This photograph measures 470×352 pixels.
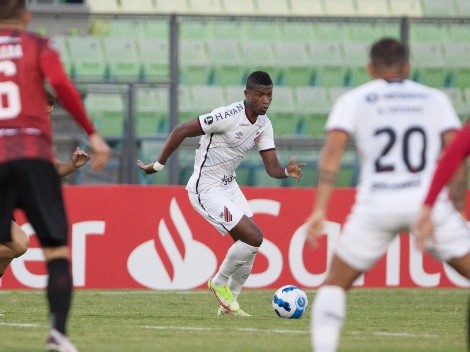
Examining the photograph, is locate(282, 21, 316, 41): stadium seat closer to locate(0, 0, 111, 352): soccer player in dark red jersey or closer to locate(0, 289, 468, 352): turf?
locate(0, 289, 468, 352): turf

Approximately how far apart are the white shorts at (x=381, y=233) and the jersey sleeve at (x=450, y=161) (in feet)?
1.07

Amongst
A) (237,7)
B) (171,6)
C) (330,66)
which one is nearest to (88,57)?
(171,6)

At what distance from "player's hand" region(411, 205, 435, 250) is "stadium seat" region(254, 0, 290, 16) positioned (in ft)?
50.7

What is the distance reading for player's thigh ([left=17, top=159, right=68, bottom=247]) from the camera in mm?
7129

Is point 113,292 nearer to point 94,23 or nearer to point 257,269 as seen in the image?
point 257,269

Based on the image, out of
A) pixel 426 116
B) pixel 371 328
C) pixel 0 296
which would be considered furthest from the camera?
pixel 0 296

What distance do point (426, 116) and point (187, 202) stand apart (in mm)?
8351

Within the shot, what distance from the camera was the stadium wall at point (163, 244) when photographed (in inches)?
581

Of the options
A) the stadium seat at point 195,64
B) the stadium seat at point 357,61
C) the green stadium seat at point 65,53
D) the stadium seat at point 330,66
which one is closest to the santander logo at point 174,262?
the stadium seat at point 195,64

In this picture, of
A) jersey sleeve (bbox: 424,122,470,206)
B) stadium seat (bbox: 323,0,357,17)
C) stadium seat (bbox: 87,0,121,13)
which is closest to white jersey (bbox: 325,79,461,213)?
jersey sleeve (bbox: 424,122,470,206)

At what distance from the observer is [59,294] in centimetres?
712

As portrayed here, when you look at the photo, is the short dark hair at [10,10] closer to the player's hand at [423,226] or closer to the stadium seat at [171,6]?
the player's hand at [423,226]

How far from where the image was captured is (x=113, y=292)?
1446 cm

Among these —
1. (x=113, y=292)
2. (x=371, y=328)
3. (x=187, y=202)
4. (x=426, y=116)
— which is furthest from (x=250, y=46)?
(x=426, y=116)
